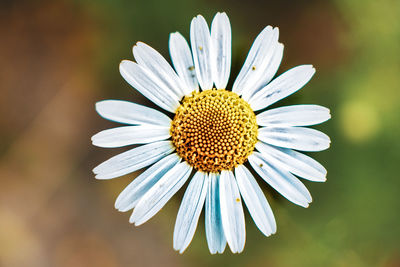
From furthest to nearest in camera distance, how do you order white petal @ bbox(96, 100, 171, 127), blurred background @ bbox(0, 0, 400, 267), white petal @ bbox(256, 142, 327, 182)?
blurred background @ bbox(0, 0, 400, 267) → white petal @ bbox(256, 142, 327, 182) → white petal @ bbox(96, 100, 171, 127)

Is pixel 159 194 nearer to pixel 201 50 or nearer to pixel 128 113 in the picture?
pixel 128 113

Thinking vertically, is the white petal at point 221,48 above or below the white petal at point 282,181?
above

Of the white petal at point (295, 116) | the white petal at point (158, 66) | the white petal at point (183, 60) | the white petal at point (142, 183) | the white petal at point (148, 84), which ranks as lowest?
the white petal at point (142, 183)

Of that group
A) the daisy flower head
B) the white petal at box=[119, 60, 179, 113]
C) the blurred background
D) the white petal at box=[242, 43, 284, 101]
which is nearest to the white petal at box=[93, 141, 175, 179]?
the daisy flower head

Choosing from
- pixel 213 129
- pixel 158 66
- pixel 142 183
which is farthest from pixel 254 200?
pixel 158 66

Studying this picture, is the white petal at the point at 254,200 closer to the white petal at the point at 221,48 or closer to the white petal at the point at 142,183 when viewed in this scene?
the white petal at the point at 142,183

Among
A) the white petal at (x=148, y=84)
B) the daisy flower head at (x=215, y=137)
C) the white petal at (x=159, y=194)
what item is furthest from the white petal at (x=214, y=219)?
the white petal at (x=148, y=84)

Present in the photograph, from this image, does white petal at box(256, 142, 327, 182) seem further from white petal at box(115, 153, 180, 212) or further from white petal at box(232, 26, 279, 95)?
white petal at box(115, 153, 180, 212)
